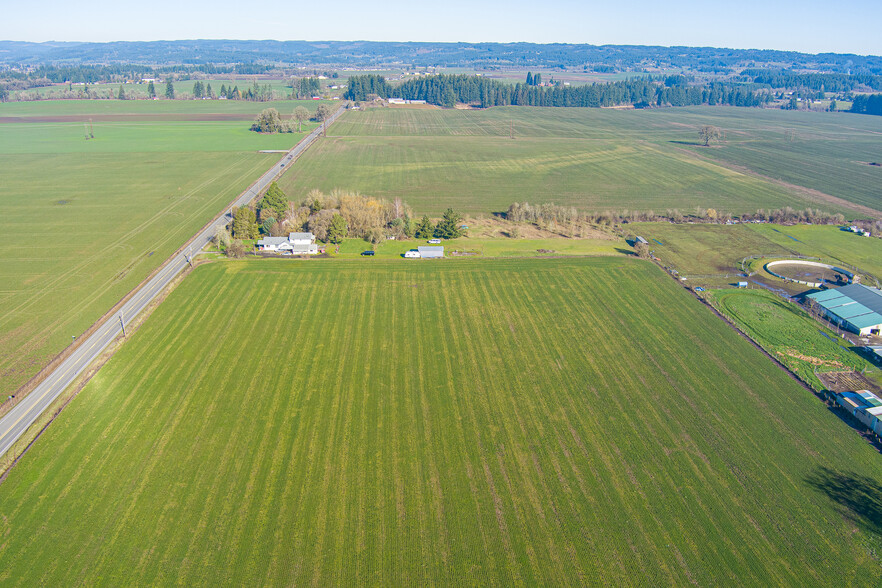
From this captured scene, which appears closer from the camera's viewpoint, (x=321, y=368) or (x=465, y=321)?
(x=321, y=368)

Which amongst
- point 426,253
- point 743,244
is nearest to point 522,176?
point 743,244

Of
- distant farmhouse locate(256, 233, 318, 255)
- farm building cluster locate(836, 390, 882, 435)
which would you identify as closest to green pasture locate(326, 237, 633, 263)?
distant farmhouse locate(256, 233, 318, 255)

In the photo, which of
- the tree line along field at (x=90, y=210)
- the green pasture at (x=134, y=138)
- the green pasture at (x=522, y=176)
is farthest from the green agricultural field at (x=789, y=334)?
the green pasture at (x=134, y=138)

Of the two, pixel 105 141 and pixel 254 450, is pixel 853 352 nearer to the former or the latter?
pixel 254 450

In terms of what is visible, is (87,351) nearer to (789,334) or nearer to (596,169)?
(789,334)

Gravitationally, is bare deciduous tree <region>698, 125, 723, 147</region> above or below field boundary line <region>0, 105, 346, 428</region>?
above

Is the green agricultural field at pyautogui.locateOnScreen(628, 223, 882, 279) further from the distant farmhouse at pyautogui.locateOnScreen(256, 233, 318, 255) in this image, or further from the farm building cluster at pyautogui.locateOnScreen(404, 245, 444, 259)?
the distant farmhouse at pyautogui.locateOnScreen(256, 233, 318, 255)

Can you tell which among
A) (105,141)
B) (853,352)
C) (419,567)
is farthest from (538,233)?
(105,141)
